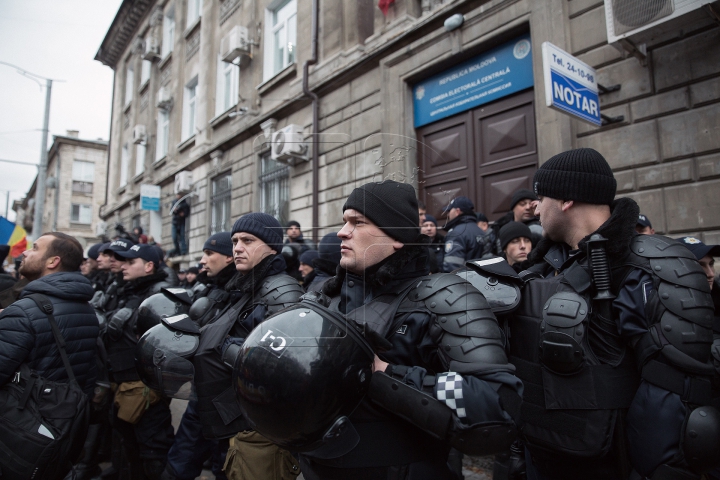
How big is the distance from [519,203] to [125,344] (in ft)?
12.5

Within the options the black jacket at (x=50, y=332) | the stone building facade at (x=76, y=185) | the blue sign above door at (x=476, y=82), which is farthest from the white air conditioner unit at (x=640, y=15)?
the stone building facade at (x=76, y=185)

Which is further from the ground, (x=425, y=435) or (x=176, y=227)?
(x=176, y=227)

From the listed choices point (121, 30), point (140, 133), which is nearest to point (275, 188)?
point (140, 133)

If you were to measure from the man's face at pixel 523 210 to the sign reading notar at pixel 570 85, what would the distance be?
997mm

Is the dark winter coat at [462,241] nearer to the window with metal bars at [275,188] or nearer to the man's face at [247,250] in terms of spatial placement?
the man's face at [247,250]

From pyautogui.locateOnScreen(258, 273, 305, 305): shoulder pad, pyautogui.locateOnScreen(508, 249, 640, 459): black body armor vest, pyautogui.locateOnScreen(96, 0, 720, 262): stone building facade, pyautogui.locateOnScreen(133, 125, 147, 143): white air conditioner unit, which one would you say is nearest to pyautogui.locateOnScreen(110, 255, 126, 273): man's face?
pyautogui.locateOnScreen(96, 0, 720, 262): stone building facade

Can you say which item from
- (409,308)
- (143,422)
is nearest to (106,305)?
(143,422)

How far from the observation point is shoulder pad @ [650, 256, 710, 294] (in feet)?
4.84

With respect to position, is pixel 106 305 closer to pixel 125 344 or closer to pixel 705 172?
pixel 125 344

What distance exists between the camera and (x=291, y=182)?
2127 mm

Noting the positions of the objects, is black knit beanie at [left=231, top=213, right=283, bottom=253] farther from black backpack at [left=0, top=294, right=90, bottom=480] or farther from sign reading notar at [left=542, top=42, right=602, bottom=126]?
sign reading notar at [left=542, top=42, right=602, bottom=126]

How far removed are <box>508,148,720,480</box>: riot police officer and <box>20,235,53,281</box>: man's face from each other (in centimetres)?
330

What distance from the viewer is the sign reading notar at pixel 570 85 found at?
14.8 ft

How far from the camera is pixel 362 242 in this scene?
5.40 ft
